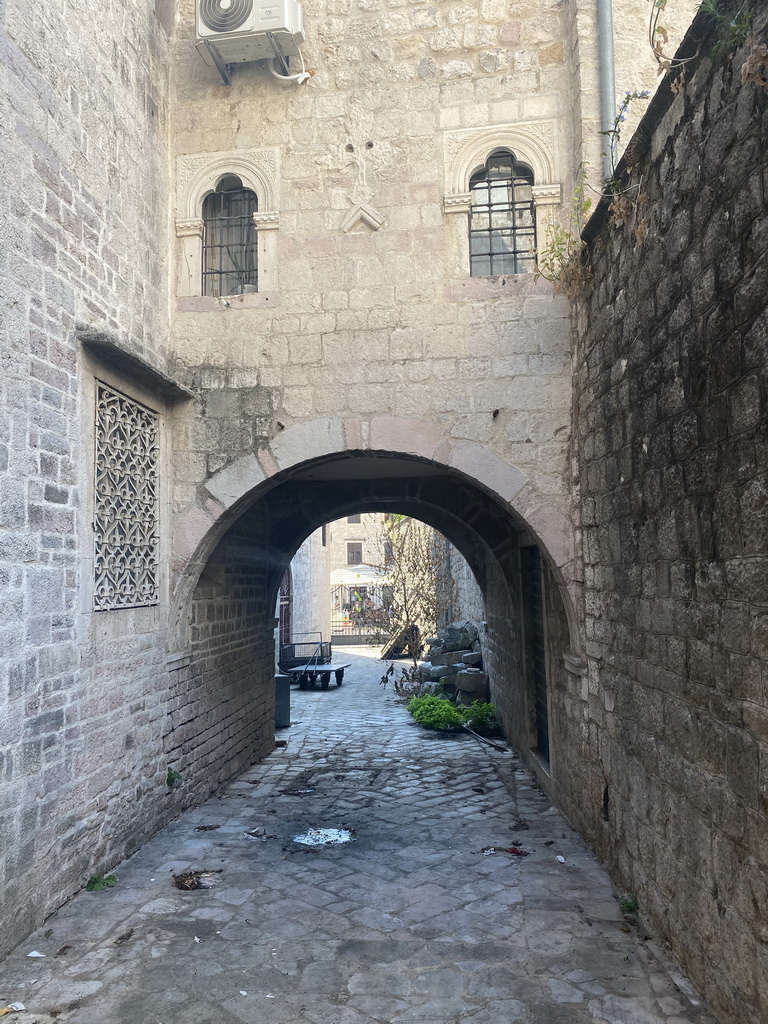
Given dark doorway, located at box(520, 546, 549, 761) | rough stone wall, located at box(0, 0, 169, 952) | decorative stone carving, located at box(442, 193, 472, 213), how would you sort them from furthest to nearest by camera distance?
dark doorway, located at box(520, 546, 549, 761) < decorative stone carving, located at box(442, 193, 472, 213) < rough stone wall, located at box(0, 0, 169, 952)

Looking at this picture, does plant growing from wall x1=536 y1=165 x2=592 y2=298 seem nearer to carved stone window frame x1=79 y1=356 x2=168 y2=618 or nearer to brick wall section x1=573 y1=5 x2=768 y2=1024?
brick wall section x1=573 y1=5 x2=768 y2=1024

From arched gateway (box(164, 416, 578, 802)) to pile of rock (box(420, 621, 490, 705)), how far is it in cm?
48

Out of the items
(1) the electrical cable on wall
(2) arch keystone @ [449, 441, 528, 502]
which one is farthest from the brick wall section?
(1) the electrical cable on wall

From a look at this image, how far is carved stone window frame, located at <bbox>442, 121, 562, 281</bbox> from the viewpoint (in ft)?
17.5

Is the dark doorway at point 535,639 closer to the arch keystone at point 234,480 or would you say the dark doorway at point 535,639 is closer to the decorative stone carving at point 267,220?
the arch keystone at point 234,480

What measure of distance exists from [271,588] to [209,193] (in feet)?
13.6

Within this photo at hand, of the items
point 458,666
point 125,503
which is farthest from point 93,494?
point 458,666

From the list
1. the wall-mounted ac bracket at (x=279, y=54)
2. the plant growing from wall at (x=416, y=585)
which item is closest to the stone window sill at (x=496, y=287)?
the wall-mounted ac bracket at (x=279, y=54)

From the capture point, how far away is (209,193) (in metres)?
5.70

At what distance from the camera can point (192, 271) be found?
562 centimetres

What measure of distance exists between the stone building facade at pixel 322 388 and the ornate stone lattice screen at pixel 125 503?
0.02m

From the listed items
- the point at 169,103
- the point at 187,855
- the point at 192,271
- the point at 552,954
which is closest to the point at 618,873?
the point at 552,954

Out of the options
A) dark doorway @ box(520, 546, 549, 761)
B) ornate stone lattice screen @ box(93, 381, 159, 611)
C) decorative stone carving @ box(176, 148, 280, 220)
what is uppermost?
decorative stone carving @ box(176, 148, 280, 220)

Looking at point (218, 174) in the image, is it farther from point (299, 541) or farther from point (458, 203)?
point (299, 541)
